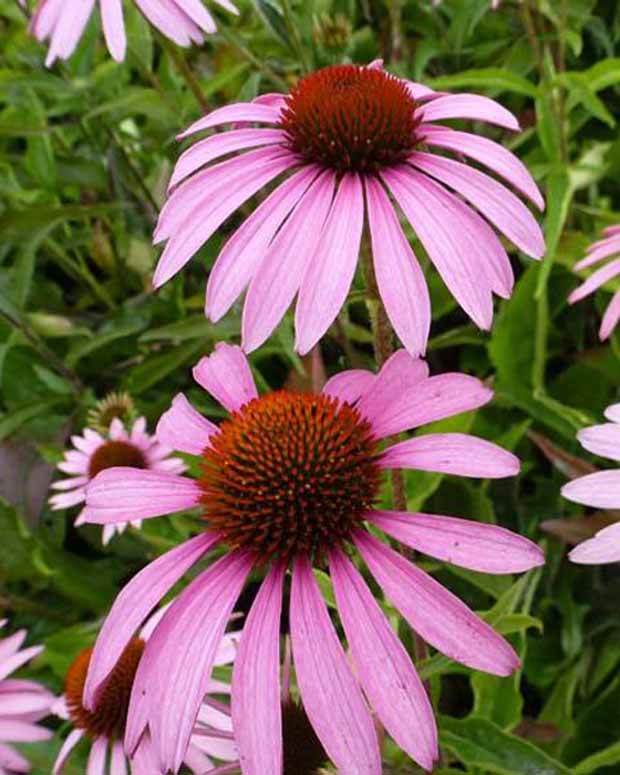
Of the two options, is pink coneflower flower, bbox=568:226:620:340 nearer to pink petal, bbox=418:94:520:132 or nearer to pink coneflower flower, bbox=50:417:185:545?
pink petal, bbox=418:94:520:132

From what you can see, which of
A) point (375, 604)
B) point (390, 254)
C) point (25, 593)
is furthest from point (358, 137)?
point (25, 593)

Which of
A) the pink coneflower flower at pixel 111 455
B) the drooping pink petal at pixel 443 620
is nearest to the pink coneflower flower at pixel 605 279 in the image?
the drooping pink petal at pixel 443 620

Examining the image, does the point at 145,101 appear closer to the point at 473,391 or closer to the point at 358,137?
the point at 358,137

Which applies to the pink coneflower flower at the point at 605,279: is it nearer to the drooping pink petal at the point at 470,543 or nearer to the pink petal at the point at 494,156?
the pink petal at the point at 494,156

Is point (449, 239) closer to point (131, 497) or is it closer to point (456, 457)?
point (456, 457)

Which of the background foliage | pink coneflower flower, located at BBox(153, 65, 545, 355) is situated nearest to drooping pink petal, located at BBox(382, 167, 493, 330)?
pink coneflower flower, located at BBox(153, 65, 545, 355)

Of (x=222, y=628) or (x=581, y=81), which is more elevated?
(x=581, y=81)
